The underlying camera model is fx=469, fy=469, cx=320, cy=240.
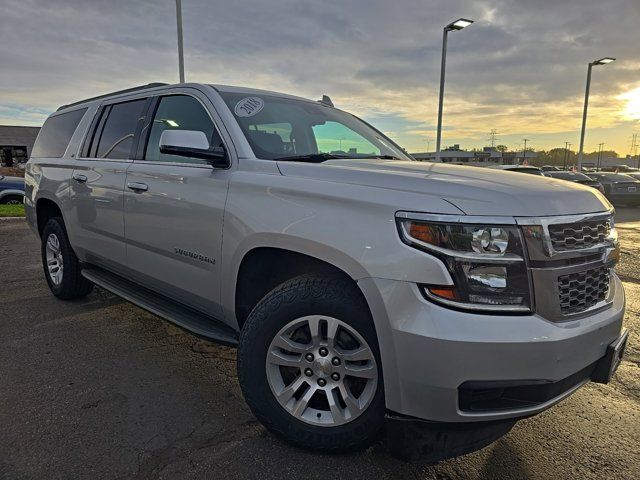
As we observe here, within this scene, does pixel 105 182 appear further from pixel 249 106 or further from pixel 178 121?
pixel 249 106

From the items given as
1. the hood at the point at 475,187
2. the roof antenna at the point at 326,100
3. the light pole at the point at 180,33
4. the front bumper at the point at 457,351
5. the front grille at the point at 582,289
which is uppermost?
the light pole at the point at 180,33

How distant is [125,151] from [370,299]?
8.80 feet

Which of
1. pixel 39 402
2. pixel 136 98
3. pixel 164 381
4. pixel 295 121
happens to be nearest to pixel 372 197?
pixel 295 121

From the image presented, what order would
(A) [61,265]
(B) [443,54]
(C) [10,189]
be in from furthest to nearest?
(B) [443,54] → (C) [10,189] → (A) [61,265]

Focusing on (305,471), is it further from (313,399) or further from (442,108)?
(442,108)

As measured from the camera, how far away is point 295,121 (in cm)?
337

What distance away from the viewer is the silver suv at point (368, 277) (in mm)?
1861

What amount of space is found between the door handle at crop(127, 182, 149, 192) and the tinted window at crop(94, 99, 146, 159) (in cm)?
35

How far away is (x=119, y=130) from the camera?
3.98 meters

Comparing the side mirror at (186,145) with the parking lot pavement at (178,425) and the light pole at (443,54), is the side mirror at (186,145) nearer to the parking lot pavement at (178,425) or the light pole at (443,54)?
the parking lot pavement at (178,425)

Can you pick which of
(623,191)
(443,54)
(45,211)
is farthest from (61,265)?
(623,191)

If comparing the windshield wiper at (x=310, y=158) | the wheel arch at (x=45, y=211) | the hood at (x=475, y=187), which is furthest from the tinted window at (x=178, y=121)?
the wheel arch at (x=45, y=211)

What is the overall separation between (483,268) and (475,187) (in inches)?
15.2

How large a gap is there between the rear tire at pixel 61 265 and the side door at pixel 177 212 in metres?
1.42
